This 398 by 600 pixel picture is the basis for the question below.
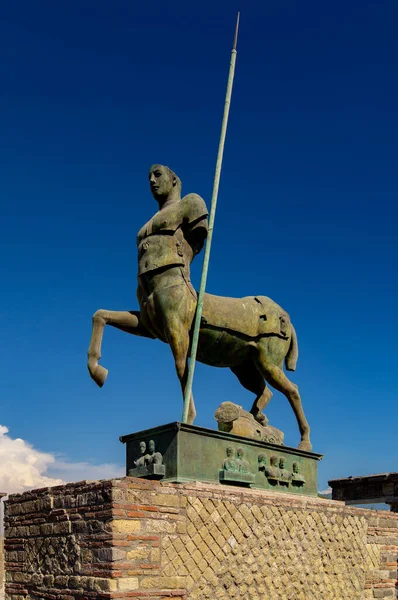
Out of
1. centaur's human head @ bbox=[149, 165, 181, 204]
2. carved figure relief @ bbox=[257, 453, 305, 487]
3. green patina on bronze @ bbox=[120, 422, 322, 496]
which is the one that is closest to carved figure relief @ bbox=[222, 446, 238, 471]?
Answer: green patina on bronze @ bbox=[120, 422, 322, 496]

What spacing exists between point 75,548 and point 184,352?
234cm

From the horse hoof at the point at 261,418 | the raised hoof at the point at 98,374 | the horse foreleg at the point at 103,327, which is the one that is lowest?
the horse hoof at the point at 261,418

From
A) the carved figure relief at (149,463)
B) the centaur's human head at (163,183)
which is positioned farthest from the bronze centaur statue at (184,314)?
the carved figure relief at (149,463)

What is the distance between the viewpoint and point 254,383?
951 centimetres

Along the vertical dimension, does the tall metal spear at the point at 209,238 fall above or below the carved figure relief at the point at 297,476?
above

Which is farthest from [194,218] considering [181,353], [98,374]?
[98,374]

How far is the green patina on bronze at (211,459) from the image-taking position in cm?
737

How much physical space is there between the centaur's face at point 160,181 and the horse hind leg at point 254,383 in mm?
2379

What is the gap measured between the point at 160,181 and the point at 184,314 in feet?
5.10

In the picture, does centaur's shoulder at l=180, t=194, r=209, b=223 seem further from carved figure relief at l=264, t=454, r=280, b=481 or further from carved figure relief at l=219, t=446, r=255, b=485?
carved figure relief at l=264, t=454, r=280, b=481

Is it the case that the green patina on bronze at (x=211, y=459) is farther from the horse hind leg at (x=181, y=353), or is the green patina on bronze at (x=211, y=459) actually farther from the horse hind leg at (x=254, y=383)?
the horse hind leg at (x=254, y=383)

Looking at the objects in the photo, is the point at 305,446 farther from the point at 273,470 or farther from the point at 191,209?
the point at 191,209

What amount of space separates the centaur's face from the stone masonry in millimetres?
3276

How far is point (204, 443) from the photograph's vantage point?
7.65 m
